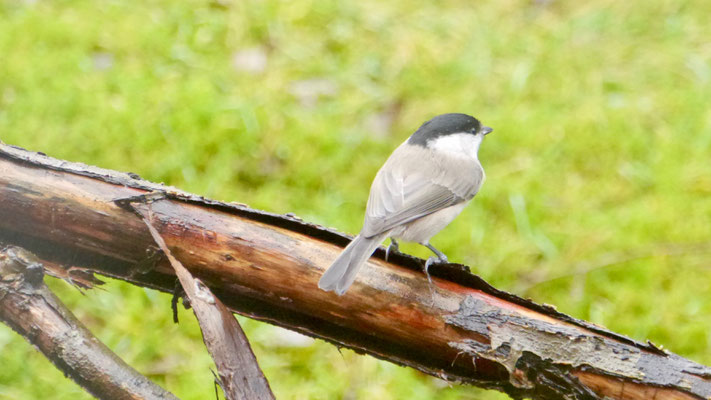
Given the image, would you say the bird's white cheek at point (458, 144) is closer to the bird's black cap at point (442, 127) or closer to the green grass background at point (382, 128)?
the bird's black cap at point (442, 127)

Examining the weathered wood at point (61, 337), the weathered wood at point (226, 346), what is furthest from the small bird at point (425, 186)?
the weathered wood at point (61, 337)

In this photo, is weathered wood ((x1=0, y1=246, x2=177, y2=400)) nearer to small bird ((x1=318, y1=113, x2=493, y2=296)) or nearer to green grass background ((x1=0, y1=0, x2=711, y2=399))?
small bird ((x1=318, y1=113, x2=493, y2=296))

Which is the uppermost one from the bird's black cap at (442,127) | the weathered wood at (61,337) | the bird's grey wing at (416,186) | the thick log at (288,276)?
the bird's black cap at (442,127)

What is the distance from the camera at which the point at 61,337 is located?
2127 mm

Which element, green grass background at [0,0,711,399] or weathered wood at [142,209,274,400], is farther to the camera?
green grass background at [0,0,711,399]

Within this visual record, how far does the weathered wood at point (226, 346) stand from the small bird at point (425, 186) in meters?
0.43

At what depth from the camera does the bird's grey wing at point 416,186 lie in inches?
108

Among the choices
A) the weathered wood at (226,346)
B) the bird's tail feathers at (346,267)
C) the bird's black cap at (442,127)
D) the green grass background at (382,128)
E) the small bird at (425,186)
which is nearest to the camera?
the weathered wood at (226,346)

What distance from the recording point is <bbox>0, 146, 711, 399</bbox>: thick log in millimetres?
2289

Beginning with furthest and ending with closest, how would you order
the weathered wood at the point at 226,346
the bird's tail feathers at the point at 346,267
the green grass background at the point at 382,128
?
1. the green grass background at the point at 382,128
2. the bird's tail feathers at the point at 346,267
3. the weathered wood at the point at 226,346

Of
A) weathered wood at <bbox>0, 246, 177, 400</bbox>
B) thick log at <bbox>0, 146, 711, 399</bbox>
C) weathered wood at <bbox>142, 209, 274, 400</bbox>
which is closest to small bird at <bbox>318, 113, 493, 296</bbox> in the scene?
thick log at <bbox>0, 146, 711, 399</bbox>

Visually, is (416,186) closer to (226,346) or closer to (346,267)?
(346,267)

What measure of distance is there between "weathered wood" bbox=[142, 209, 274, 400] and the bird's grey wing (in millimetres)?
642

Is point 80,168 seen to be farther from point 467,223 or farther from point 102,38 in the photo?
point 102,38
